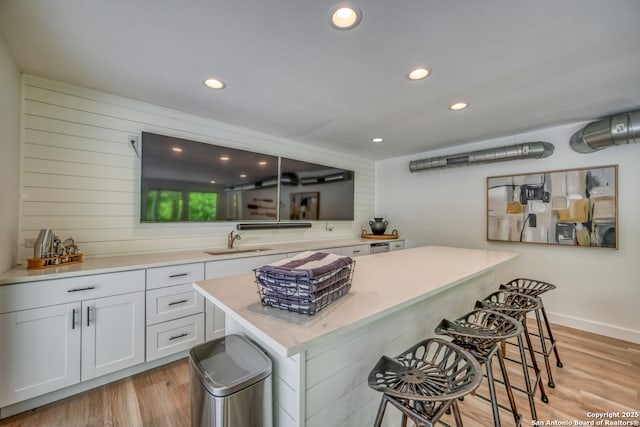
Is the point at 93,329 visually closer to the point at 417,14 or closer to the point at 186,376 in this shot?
the point at 186,376

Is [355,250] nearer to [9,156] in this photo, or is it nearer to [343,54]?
[343,54]

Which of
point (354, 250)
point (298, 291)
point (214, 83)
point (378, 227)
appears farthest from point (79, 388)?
point (378, 227)

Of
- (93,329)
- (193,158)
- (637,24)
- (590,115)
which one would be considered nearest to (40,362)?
(93,329)

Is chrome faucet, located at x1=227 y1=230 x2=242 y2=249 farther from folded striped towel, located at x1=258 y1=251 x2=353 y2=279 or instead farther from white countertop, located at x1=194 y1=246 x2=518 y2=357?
folded striped towel, located at x1=258 y1=251 x2=353 y2=279

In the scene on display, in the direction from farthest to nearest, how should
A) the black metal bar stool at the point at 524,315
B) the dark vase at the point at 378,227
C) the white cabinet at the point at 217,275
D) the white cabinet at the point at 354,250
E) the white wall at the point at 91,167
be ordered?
the dark vase at the point at 378,227
the white cabinet at the point at 354,250
the white cabinet at the point at 217,275
the white wall at the point at 91,167
the black metal bar stool at the point at 524,315

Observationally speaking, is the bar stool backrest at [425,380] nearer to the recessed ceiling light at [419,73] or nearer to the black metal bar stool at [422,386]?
the black metal bar stool at [422,386]

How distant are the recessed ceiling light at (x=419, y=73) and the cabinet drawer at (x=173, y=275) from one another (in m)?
2.40

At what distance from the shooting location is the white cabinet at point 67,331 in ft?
5.20

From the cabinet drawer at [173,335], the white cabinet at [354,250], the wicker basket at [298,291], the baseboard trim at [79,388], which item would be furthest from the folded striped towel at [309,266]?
the white cabinet at [354,250]

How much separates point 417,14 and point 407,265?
5.21ft

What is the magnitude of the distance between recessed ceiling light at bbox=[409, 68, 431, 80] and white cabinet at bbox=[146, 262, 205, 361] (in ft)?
7.89

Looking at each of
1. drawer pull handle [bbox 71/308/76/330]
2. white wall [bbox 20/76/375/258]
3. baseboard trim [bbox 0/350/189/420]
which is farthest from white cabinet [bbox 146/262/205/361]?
white wall [bbox 20/76/375/258]

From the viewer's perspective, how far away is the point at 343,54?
1707mm

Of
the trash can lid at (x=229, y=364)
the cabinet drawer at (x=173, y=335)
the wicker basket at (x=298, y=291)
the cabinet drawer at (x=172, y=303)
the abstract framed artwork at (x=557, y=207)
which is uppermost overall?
the abstract framed artwork at (x=557, y=207)
